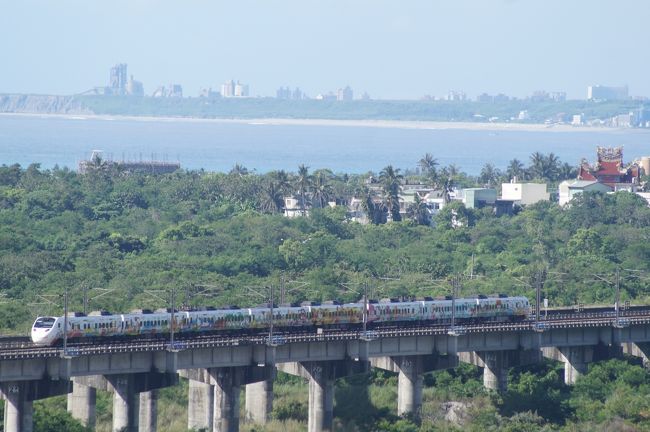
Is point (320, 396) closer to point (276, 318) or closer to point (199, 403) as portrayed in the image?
point (276, 318)

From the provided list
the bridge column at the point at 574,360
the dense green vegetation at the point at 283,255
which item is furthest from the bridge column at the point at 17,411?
the bridge column at the point at 574,360

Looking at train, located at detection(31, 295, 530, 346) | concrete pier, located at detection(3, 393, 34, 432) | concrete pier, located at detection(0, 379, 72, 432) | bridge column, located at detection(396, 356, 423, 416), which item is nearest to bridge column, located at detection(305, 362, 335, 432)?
train, located at detection(31, 295, 530, 346)

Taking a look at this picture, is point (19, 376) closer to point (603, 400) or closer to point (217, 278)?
point (603, 400)

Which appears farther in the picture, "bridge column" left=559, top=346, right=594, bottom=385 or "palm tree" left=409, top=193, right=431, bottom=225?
"palm tree" left=409, top=193, right=431, bottom=225

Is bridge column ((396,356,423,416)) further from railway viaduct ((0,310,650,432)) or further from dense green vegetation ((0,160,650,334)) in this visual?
dense green vegetation ((0,160,650,334))

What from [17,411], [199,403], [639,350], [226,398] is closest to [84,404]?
[199,403]

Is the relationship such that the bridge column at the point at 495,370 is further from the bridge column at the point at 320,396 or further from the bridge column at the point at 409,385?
the bridge column at the point at 320,396

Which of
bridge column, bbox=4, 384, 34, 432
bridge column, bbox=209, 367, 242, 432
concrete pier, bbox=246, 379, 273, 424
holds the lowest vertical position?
concrete pier, bbox=246, 379, 273, 424
